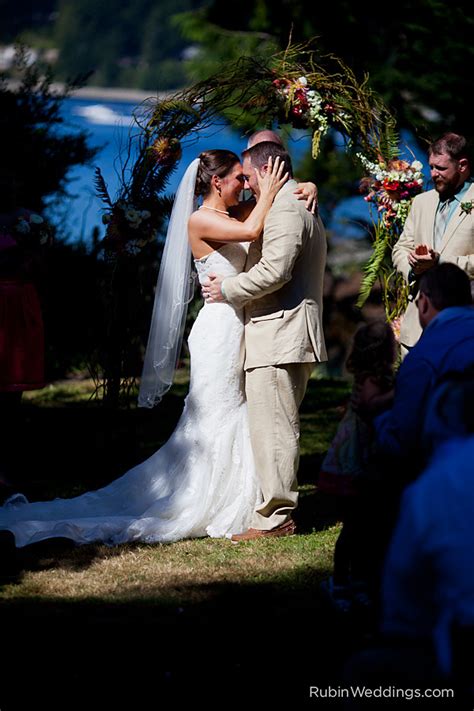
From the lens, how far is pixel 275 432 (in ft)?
18.9

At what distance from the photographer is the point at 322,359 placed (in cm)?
572

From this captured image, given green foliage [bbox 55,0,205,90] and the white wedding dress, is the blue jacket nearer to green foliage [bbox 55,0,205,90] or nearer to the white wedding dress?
the white wedding dress


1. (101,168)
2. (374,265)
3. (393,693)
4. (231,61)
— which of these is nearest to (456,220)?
(374,265)

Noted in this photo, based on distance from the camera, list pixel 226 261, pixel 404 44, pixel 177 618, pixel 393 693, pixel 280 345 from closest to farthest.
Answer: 1. pixel 393 693
2. pixel 177 618
3. pixel 280 345
4. pixel 226 261
5. pixel 404 44

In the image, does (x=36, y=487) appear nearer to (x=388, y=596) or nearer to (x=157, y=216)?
(x=157, y=216)

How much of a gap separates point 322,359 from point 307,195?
924mm

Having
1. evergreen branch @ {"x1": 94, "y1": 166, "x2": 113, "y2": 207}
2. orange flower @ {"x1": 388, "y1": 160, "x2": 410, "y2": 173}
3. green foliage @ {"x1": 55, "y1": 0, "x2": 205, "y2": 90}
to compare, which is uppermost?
green foliage @ {"x1": 55, "y1": 0, "x2": 205, "y2": 90}

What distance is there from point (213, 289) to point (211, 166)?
0.72 metres

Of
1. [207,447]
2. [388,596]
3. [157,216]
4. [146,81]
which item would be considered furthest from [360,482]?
[146,81]

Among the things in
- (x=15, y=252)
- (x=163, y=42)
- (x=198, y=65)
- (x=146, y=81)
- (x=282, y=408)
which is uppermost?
(x=163, y=42)

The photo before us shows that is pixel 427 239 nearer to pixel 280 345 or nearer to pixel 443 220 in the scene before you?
pixel 443 220

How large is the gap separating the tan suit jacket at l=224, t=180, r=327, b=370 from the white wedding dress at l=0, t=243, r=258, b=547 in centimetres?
21

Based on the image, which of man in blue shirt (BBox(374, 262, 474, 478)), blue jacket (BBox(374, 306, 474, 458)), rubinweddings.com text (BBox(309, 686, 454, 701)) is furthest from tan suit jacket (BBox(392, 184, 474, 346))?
rubinweddings.com text (BBox(309, 686, 454, 701))

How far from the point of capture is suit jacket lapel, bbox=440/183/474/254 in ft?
19.2
